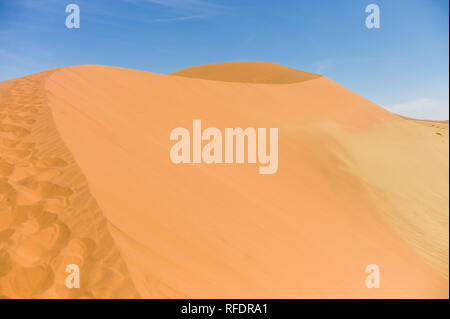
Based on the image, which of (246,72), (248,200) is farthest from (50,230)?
(246,72)

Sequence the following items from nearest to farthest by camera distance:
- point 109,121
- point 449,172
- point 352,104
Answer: point 109,121 → point 449,172 → point 352,104

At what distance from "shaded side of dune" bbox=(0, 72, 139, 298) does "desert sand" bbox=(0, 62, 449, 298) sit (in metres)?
0.02

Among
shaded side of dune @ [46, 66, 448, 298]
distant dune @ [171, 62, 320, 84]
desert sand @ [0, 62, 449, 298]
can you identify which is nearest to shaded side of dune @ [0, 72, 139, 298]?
desert sand @ [0, 62, 449, 298]

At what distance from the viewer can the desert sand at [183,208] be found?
3.12 meters

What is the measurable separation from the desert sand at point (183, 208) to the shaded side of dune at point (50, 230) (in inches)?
0.6

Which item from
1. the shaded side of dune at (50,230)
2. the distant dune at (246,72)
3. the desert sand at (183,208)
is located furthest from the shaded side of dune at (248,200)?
the distant dune at (246,72)

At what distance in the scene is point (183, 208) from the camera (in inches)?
176

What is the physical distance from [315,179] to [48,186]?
6.75 meters

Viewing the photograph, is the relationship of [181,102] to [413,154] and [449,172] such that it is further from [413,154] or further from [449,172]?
[449,172]

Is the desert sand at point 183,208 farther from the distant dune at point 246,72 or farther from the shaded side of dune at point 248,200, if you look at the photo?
the distant dune at point 246,72

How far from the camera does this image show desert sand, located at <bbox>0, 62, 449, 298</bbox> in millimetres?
3123

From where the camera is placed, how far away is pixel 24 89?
883cm

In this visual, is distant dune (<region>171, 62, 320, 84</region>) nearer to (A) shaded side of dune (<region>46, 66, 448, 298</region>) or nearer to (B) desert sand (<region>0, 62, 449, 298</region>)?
(A) shaded side of dune (<region>46, 66, 448, 298</region>)

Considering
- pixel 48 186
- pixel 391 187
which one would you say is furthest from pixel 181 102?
pixel 391 187
